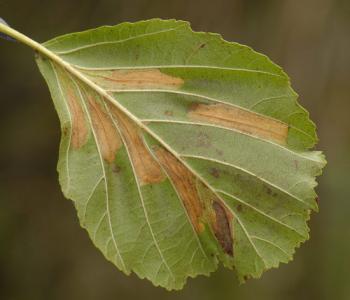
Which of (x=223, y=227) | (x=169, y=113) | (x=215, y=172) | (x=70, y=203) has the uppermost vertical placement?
(x=169, y=113)

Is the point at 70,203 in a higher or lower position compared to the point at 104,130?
lower

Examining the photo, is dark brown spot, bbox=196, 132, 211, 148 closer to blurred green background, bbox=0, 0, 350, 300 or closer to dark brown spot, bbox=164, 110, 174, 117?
dark brown spot, bbox=164, 110, 174, 117

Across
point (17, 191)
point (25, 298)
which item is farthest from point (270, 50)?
point (25, 298)

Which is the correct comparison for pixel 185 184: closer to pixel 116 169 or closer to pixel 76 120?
pixel 116 169

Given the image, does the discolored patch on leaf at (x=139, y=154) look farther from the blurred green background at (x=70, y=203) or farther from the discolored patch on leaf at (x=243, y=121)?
the blurred green background at (x=70, y=203)

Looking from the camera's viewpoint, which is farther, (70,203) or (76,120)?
(70,203)

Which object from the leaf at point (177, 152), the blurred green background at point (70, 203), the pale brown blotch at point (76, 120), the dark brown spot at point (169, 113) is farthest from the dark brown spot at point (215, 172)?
the blurred green background at point (70, 203)

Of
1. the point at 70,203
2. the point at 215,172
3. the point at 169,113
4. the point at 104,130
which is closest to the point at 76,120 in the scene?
the point at 104,130
